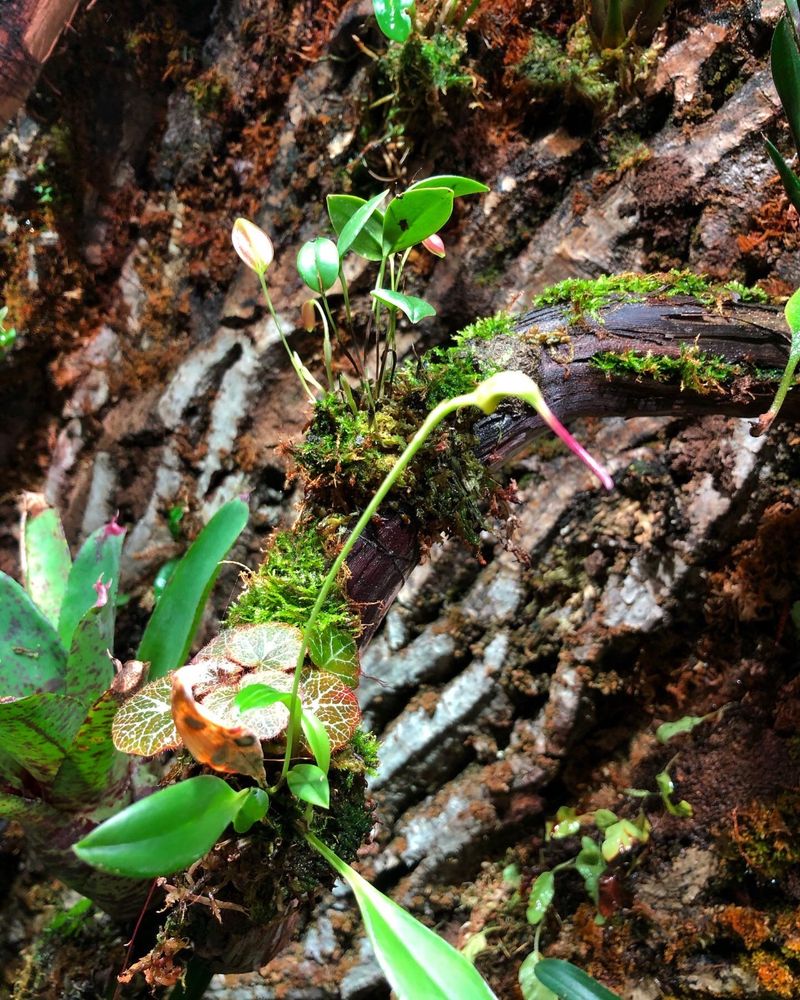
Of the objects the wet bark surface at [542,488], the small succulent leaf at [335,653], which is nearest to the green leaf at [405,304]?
the wet bark surface at [542,488]

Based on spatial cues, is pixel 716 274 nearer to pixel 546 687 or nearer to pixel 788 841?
pixel 546 687

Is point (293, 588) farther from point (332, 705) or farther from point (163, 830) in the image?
point (163, 830)

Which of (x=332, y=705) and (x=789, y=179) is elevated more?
(x=789, y=179)

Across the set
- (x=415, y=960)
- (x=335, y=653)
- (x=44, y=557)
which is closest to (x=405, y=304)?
(x=335, y=653)

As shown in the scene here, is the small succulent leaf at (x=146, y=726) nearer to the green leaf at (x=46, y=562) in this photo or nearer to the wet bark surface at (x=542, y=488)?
the wet bark surface at (x=542, y=488)

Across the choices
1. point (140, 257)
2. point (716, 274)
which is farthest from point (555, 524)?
point (140, 257)

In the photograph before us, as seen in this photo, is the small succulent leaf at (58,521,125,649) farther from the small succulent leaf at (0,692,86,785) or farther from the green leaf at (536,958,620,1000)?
the green leaf at (536,958,620,1000)
